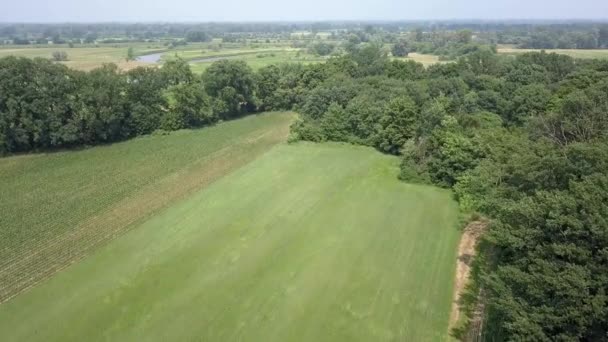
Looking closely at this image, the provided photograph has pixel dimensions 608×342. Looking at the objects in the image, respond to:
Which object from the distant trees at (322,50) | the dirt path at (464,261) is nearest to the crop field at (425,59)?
the distant trees at (322,50)

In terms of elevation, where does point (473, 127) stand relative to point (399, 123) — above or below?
above

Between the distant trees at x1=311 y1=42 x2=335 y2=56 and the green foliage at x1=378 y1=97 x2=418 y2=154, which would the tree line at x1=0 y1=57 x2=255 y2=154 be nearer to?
the green foliage at x1=378 y1=97 x2=418 y2=154

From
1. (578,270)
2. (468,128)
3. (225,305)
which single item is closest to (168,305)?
(225,305)

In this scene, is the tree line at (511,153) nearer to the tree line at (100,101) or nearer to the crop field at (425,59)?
the tree line at (100,101)

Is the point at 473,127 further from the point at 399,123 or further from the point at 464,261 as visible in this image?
the point at 464,261

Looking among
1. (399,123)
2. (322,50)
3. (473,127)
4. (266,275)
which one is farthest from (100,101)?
(322,50)
